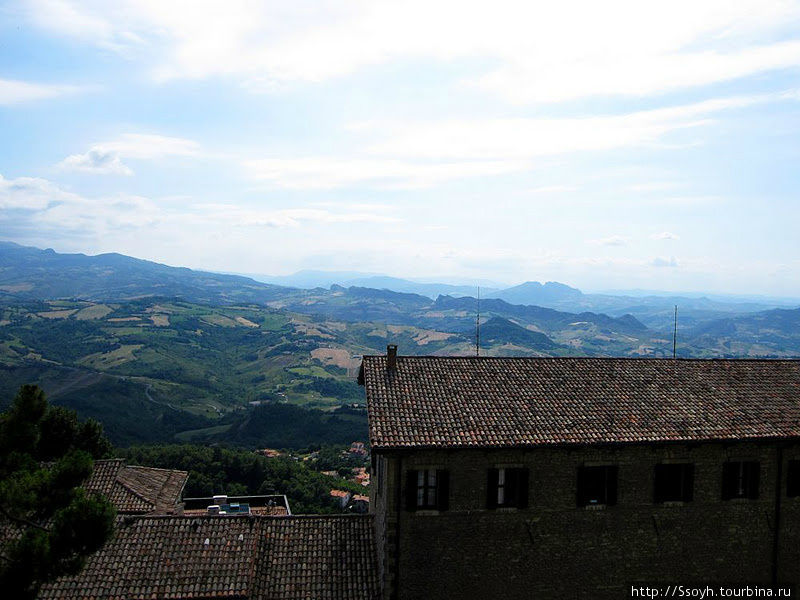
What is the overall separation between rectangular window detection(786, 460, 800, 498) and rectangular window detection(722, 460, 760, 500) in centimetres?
128

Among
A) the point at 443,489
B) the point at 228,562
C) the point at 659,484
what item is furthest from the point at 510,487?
the point at 228,562

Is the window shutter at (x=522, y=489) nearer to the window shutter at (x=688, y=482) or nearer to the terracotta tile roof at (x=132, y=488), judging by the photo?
the window shutter at (x=688, y=482)

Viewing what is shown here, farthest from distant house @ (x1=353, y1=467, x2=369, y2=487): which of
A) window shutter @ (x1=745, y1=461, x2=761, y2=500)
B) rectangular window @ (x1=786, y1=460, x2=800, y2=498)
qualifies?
Answer: rectangular window @ (x1=786, y1=460, x2=800, y2=498)

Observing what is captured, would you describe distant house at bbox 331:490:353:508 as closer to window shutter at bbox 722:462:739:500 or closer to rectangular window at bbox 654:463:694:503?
rectangular window at bbox 654:463:694:503

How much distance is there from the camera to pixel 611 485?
66.8 feet

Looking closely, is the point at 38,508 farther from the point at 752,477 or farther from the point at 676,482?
the point at 752,477

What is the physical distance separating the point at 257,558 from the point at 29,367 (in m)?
180

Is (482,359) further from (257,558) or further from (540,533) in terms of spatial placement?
(257,558)

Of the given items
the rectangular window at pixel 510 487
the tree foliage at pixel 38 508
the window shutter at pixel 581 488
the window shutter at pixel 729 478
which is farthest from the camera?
the window shutter at pixel 729 478

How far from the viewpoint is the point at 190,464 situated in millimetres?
68375

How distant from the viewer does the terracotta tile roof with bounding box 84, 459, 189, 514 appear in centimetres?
2603

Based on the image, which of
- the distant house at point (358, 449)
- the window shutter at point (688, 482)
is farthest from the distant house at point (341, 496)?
the distant house at point (358, 449)

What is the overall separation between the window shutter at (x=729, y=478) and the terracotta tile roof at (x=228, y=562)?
12.5 m

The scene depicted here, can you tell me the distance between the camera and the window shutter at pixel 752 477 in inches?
837
